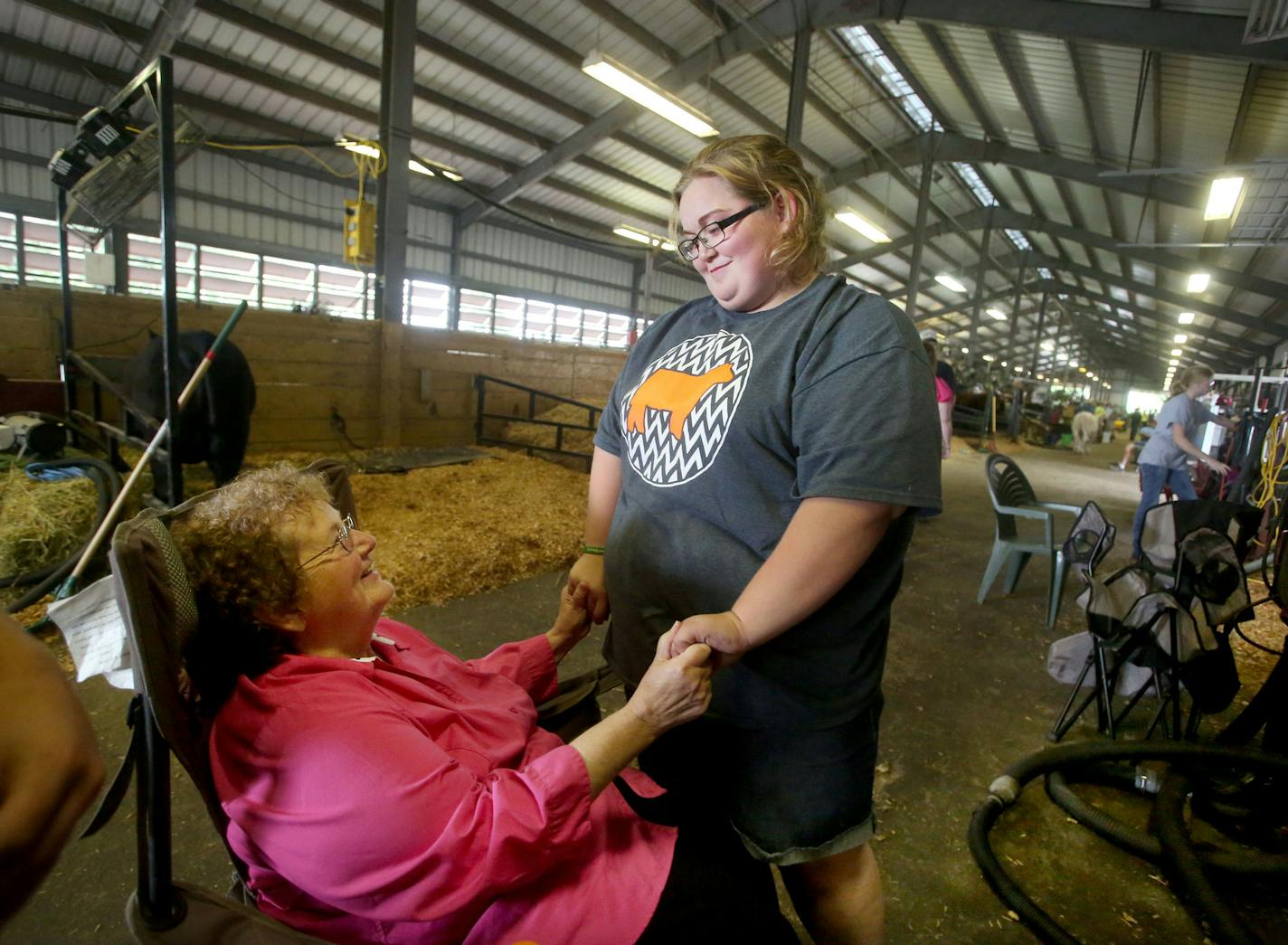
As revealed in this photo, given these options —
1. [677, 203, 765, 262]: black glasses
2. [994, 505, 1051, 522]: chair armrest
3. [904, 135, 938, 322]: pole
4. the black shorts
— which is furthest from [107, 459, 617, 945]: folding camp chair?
[904, 135, 938, 322]: pole

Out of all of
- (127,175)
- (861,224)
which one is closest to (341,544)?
(127,175)

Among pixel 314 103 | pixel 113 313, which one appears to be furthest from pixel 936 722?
pixel 314 103

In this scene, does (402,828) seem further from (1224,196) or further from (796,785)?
(1224,196)

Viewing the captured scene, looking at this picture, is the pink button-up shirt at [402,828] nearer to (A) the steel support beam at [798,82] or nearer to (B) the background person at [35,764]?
(B) the background person at [35,764]

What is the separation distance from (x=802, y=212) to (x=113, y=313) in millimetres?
5219

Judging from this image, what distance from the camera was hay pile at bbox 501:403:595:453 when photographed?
21.1 feet

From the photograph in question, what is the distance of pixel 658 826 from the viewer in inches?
36.8

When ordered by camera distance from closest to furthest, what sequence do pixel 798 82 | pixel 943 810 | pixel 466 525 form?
pixel 943 810, pixel 466 525, pixel 798 82

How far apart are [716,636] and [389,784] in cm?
43

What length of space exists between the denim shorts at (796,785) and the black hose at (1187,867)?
1.09 meters

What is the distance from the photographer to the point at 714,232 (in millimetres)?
977

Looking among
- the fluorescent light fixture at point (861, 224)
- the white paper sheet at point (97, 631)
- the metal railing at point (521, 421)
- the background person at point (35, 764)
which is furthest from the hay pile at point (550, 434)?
the fluorescent light fixture at point (861, 224)

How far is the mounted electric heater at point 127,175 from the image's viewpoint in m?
3.30

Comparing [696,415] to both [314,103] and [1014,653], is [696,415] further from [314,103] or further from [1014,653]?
[314,103]
